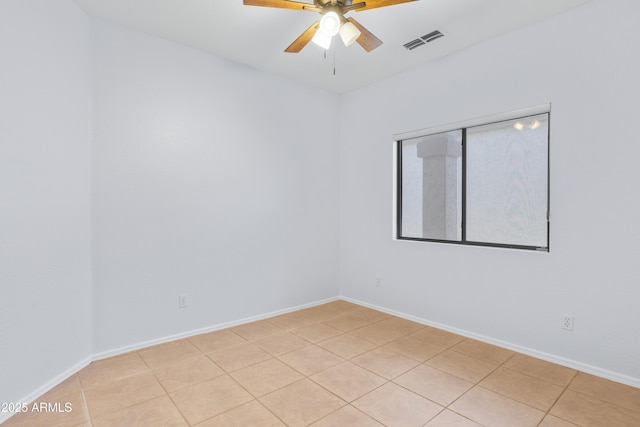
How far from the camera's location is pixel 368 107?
4.13m

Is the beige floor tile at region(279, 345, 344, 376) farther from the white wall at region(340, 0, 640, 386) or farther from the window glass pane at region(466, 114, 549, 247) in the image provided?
the window glass pane at region(466, 114, 549, 247)

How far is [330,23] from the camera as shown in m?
2.06

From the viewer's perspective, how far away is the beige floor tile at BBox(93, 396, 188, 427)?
1854 mm

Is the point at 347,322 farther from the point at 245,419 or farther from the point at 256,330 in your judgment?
the point at 245,419

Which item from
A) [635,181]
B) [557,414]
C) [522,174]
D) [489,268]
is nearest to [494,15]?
[522,174]

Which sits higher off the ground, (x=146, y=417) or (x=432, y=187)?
(x=432, y=187)

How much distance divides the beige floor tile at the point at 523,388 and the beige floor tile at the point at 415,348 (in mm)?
501

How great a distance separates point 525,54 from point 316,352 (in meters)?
3.19

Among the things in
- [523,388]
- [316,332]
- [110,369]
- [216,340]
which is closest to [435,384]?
[523,388]

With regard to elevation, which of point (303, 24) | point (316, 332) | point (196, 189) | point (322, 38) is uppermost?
point (303, 24)

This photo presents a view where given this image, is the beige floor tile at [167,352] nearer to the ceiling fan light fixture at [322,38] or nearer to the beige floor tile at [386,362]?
the beige floor tile at [386,362]

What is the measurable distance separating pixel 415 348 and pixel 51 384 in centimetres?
284

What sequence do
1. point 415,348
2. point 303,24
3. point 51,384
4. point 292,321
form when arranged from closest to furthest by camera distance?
point 51,384 → point 303,24 → point 415,348 → point 292,321

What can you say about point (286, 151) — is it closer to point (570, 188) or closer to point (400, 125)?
point (400, 125)
